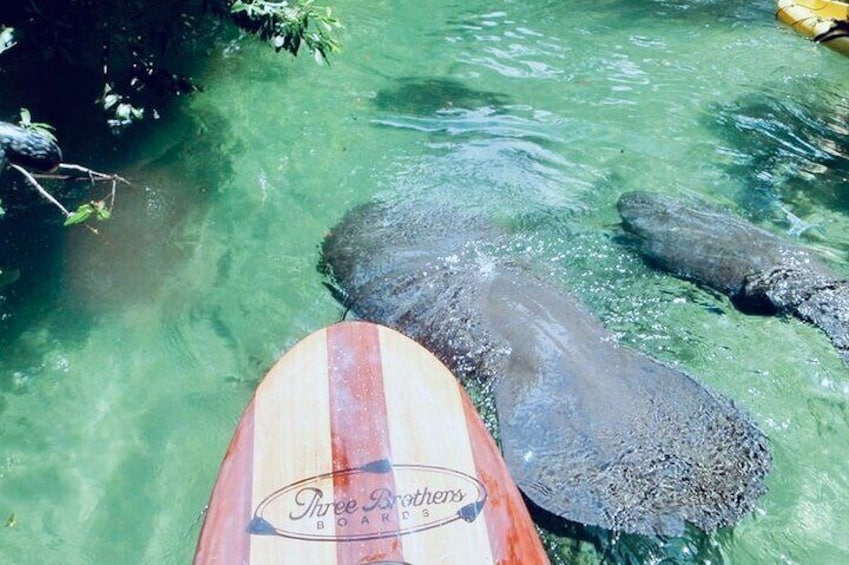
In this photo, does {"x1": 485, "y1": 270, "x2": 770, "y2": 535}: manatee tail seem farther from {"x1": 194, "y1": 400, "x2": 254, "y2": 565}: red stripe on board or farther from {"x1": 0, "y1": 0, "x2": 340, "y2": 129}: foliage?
{"x1": 0, "y1": 0, "x2": 340, "y2": 129}: foliage

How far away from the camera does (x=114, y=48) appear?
20.3ft

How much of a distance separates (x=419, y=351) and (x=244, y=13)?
3.00 meters

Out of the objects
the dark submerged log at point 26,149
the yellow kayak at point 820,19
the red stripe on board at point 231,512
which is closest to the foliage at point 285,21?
the dark submerged log at point 26,149

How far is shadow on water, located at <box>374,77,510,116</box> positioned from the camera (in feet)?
24.4

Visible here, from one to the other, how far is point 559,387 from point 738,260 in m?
1.91

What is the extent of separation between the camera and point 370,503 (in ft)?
10.6

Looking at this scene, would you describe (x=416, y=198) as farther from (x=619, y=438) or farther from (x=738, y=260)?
(x=619, y=438)

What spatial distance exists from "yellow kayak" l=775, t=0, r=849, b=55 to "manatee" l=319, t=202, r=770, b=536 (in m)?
5.04

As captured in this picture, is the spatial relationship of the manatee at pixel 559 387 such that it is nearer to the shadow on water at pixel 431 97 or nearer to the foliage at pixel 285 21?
the foliage at pixel 285 21

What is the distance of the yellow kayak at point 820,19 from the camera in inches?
333

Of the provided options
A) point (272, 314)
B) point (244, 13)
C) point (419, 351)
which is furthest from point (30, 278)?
point (419, 351)

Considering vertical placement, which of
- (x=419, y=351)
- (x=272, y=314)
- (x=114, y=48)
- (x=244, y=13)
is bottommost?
(x=272, y=314)

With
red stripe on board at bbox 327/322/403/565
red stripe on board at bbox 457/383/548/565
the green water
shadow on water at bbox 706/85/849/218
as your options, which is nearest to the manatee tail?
the green water

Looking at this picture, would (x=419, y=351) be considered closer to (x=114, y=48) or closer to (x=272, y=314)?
(x=272, y=314)
